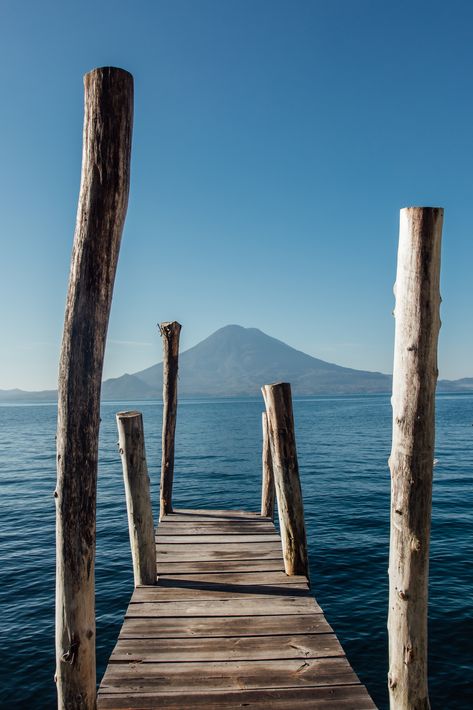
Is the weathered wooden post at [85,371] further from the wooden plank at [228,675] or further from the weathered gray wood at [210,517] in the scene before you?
the weathered gray wood at [210,517]

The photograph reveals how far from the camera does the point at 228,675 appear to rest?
4.14 m

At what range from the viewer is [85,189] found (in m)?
3.52

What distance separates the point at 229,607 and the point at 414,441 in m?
3.05

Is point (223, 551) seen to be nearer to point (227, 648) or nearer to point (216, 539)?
point (216, 539)

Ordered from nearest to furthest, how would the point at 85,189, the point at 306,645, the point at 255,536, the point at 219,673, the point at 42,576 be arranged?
the point at 85,189 → the point at 219,673 → the point at 306,645 → the point at 255,536 → the point at 42,576

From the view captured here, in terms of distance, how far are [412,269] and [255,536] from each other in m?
5.58

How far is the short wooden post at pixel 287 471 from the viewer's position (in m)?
6.04

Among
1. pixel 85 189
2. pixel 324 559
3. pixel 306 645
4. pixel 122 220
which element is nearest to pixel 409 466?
pixel 306 645

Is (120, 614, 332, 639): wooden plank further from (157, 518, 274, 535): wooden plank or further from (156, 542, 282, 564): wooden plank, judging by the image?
(157, 518, 274, 535): wooden plank

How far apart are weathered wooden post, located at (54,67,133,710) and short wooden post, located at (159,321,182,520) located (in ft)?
19.1

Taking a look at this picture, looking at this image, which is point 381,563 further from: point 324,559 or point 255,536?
point 255,536

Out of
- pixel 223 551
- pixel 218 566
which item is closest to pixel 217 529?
pixel 223 551

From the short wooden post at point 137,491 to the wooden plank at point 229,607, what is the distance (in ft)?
1.91

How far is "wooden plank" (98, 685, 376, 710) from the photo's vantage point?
374cm
